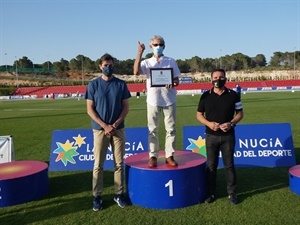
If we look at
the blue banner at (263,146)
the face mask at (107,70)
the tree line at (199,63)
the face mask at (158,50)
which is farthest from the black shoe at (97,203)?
the tree line at (199,63)

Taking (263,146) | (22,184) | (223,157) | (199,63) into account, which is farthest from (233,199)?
(199,63)

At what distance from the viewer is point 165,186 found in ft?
15.7

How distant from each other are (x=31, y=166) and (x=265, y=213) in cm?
414

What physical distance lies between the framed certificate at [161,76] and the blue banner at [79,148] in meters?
2.73

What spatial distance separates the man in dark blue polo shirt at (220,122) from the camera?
4.80 metres

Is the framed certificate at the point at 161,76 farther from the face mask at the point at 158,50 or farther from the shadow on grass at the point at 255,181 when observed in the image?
the shadow on grass at the point at 255,181

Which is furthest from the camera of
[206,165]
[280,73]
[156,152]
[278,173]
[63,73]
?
[63,73]

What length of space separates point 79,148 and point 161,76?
3.35m

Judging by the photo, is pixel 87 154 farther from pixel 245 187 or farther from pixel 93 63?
pixel 93 63

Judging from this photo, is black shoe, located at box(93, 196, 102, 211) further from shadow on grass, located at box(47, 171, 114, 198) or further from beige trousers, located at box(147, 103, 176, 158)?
beige trousers, located at box(147, 103, 176, 158)

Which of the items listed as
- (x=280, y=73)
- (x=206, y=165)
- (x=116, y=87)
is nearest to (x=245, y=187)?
(x=206, y=165)

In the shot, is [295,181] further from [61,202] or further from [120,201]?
[61,202]

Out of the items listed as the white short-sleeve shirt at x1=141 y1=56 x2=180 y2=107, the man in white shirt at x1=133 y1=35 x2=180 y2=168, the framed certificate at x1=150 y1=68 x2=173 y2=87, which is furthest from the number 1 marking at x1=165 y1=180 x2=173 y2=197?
the framed certificate at x1=150 y1=68 x2=173 y2=87

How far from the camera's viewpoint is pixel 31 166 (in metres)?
5.89
